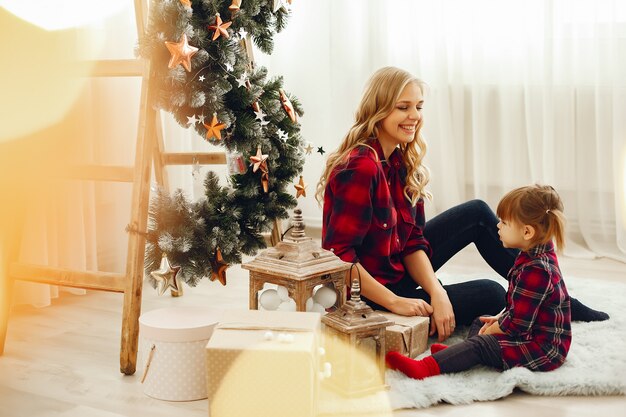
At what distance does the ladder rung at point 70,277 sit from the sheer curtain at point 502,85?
73.3 inches

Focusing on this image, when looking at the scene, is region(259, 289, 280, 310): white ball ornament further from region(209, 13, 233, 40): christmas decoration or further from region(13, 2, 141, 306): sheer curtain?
region(13, 2, 141, 306): sheer curtain

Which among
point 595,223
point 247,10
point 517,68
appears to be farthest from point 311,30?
point 595,223

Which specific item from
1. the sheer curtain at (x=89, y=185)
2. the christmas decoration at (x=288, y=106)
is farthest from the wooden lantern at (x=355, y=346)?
the sheer curtain at (x=89, y=185)

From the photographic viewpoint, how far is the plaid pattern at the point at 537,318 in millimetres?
1823

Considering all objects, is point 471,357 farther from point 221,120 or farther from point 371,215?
point 221,120

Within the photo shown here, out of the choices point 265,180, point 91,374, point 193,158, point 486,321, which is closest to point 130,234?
point 91,374

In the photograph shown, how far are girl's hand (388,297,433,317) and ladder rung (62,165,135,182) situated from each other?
78cm

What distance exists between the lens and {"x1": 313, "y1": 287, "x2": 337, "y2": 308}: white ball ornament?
185 centimetres

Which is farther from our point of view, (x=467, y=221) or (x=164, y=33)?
(x=467, y=221)

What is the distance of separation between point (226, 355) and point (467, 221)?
1039 millimetres

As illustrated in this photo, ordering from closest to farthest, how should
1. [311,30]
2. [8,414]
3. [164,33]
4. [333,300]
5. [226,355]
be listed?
[226,355] < [8,414] < [333,300] < [164,33] < [311,30]

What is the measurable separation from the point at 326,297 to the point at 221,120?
660 millimetres

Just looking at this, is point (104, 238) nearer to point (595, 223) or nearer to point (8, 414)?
point (8, 414)

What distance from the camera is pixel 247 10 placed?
2293mm
